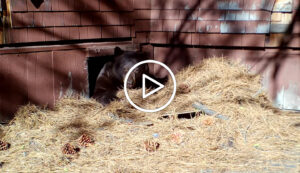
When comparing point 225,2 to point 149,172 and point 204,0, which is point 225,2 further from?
point 149,172

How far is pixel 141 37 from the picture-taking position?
674 centimetres

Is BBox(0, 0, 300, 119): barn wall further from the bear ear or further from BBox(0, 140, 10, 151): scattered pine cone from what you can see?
BBox(0, 140, 10, 151): scattered pine cone

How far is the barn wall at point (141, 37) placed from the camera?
523cm

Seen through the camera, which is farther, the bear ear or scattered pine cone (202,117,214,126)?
the bear ear

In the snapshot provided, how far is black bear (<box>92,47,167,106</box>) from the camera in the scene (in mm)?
6051

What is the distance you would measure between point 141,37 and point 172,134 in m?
2.86

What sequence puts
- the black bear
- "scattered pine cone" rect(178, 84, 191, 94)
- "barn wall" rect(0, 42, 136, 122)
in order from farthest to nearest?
the black bear
"scattered pine cone" rect(178, 84, 191, 94)
"barn wall" rect(0, 42, 136, 122)

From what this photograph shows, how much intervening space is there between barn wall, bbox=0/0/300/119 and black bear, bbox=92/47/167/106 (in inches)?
11.2

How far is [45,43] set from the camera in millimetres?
5570

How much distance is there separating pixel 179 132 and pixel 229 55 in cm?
238

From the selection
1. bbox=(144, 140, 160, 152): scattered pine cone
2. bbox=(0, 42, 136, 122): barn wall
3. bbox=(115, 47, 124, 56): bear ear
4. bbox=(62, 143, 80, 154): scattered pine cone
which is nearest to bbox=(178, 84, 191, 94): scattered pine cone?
bbox=(115, 47, 124, 56): bear ear

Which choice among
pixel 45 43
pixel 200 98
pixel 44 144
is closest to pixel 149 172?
pixel 44 144

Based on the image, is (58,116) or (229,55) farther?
(229,55)

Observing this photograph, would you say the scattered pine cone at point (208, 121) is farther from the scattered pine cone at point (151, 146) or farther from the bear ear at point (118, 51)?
the bear ear at point (118, 51)
